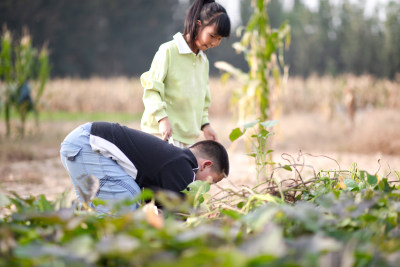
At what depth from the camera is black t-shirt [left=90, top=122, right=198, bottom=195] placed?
1.80 m

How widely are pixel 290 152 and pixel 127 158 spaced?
16.9 ft

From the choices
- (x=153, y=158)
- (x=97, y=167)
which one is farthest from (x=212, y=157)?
(x=97, y=167)

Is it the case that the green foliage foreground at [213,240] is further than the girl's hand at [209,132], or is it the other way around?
the girl's hand at [209,132]

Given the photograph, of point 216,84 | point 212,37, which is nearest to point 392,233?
point 212,37

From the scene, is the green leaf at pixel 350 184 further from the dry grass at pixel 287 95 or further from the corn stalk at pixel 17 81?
the dry grass at pixel 287 95

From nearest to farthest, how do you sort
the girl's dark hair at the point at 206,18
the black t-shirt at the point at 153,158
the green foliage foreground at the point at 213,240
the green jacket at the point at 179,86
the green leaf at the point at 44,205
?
the green foliage foreground at the point at 213,240 < the green leaf at the point at 44,205 < the black t-shirt at the point at 153,158 < the girl's dark hair at the point at 206,18 < the green jacket at the point at 179,86

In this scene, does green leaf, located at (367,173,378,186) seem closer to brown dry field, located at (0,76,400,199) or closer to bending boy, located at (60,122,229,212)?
brown dry field, located at (0,76,400,199)

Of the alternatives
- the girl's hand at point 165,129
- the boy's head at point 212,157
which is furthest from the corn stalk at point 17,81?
the boy's head at point 212,157

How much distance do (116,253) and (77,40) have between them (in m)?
29.2

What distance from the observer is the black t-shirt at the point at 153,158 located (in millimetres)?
1798

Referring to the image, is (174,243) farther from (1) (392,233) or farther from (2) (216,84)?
(2) (216,84)

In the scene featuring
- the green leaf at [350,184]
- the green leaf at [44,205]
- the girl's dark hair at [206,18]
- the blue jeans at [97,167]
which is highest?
the girl's dark hair at [206,18]

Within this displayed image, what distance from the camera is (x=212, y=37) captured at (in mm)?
2406

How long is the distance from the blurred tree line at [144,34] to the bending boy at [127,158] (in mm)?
16230
